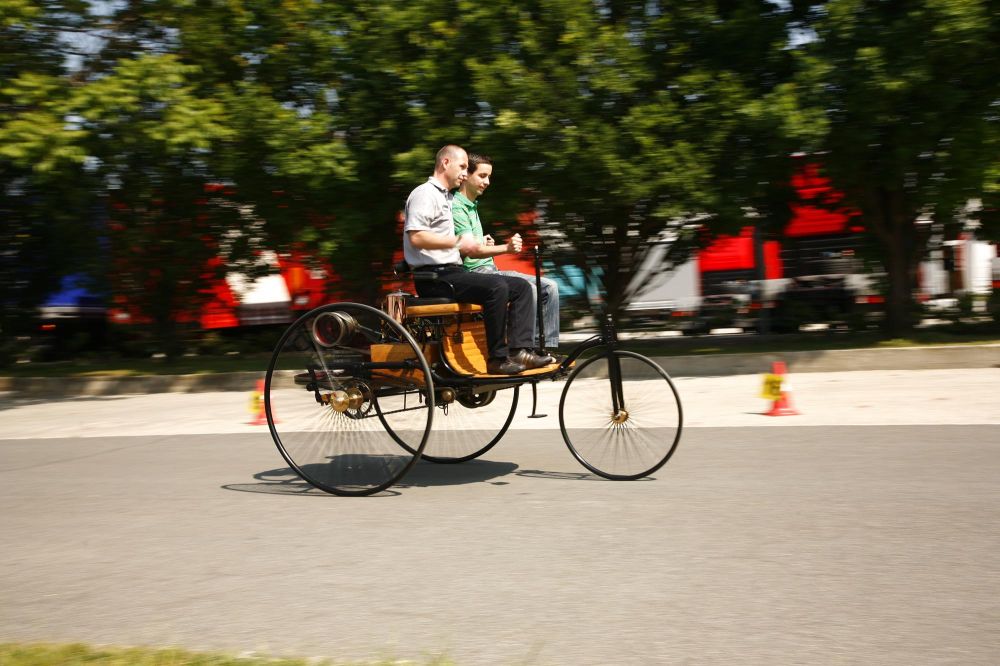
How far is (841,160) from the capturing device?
14000 millimetres

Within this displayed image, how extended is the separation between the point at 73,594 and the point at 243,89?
37.4 feet

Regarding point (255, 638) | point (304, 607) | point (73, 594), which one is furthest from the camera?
point (73, 594)

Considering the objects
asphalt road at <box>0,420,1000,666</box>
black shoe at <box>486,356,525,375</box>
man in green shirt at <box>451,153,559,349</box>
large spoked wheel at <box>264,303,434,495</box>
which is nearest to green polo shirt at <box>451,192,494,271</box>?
man in green shirt at <box>451,153,559,349</box>

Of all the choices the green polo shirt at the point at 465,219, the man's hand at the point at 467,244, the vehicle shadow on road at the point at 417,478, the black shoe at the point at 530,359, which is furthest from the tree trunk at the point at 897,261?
the man's hand at the point at 467,244

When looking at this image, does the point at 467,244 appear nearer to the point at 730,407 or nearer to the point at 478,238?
the point at 478,238

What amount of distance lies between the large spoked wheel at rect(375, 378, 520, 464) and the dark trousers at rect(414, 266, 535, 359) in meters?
0.50

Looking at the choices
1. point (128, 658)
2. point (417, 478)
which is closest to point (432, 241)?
point (417, 478)

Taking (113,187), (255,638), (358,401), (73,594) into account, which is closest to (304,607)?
(255,638)

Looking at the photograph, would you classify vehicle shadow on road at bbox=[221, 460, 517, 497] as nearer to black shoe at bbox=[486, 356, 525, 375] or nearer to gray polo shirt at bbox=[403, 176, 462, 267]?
black shoe at bbox=[486, 356, 525, 375]

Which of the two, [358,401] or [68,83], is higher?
[68,83]

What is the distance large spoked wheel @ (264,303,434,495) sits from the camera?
680 centimetres

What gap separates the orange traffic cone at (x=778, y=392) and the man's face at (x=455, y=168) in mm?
4173

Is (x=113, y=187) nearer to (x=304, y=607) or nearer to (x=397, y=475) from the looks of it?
(x=397, y=475)

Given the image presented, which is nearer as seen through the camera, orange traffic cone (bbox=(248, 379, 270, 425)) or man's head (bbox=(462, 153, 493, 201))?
man's head (bbox=(462, 153, 493, 201))
